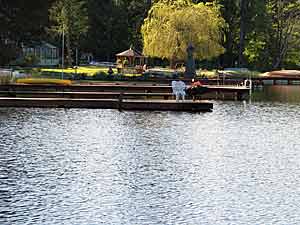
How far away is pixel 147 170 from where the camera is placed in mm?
20297

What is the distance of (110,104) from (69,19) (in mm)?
45812

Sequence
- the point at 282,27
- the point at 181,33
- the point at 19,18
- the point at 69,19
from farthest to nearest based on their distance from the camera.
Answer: the point at 282,27, the point at 69,19, the point at 181,33, the point at 19,18

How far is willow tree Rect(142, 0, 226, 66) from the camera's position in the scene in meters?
68.0

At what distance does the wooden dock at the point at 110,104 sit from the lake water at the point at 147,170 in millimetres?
→ 3807

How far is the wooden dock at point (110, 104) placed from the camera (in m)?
38.3

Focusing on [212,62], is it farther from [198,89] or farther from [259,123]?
[259,123]

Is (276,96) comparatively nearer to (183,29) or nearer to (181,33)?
(181,33)

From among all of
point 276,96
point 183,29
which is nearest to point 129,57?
point 183,29

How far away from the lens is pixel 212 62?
295 ft

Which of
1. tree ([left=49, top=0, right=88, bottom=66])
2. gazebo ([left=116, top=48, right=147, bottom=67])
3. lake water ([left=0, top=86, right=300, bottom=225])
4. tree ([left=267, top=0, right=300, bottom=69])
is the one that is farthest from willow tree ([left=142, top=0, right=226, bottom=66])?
lake water ([left=0, top=86, right=300, bottom=225])

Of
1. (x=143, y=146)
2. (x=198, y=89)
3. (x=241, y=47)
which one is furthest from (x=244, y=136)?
(x=241, y=47)

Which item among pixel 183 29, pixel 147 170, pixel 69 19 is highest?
pixel 69 19

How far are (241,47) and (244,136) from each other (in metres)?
58.4

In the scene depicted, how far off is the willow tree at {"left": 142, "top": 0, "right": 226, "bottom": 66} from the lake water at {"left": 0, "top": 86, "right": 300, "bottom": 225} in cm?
3403
